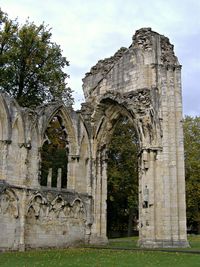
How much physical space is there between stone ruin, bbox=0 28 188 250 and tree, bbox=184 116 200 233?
42.4 feet

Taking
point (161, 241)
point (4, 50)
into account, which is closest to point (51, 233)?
point (161, 241)

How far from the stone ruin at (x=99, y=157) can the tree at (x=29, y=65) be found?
17.6 feet

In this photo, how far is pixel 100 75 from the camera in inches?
778

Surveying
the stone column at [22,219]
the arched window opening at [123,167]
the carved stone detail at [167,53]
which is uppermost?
the carved stone detail at [167,53]

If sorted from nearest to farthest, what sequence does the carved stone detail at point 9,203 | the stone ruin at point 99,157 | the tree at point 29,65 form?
the carved stone detail at point 9,203 → the stone ruin at point 99,157 → the tree at point 29,65

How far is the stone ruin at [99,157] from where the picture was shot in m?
15.3

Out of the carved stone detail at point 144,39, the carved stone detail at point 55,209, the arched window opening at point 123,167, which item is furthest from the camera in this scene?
the arched window opening at point 123,167

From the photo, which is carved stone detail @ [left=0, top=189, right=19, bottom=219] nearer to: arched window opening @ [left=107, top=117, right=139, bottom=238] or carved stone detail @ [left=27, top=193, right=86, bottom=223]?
carved stone detail @ [left=27, top=193, right=86, bottom=223]

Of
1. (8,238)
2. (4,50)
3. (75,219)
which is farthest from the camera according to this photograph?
(4,50)

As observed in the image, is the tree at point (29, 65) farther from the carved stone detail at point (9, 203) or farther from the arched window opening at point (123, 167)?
the carved stone detail at point (9, 203)

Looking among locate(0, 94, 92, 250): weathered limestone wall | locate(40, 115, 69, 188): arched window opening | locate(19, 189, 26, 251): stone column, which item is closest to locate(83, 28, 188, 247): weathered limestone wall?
locate(0, 94, 92, 250): weathered limestone wall

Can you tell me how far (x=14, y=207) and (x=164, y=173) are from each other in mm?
5838

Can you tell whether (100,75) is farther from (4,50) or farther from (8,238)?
(8,238)

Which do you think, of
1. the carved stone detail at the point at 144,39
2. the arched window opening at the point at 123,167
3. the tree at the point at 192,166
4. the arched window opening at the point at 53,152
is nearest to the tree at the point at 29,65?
the arched window opening at the point at 53,152
